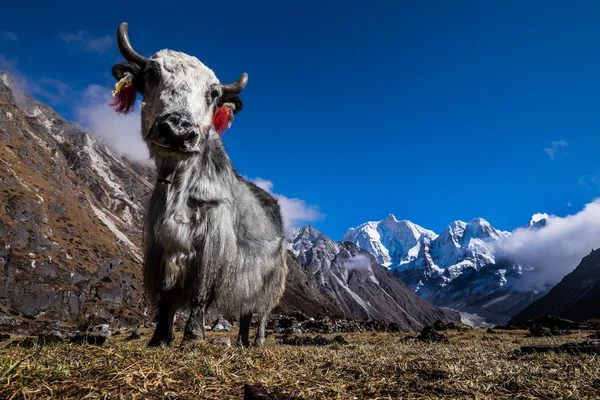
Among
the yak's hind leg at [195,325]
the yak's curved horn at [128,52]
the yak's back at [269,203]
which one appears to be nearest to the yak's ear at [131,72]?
the yak's curved horn at [128,52]

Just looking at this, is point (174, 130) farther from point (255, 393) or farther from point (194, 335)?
point (255, 393)

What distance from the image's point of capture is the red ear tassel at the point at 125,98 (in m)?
7.65

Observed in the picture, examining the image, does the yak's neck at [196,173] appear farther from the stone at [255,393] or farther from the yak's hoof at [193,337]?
the stone at [255,393]

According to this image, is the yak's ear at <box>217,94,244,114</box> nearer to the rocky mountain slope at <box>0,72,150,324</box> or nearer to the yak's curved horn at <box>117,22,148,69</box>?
the yak's curved horn at <box>117,22,148,69</box>

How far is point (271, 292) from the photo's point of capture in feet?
35.4

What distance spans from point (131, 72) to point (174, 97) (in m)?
1.55

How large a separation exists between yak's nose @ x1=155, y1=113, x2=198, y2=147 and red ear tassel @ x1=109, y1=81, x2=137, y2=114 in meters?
2.26

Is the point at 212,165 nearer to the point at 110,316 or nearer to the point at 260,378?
the point at 260,378

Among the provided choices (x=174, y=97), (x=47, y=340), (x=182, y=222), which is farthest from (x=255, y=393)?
(x=47, y=340)

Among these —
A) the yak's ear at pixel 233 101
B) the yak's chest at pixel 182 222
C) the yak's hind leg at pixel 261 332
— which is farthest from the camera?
the yak's hind leg at pixel 261 332

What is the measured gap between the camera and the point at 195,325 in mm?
6773

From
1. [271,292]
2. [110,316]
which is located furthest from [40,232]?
[271,292]

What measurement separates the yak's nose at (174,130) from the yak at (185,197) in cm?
2

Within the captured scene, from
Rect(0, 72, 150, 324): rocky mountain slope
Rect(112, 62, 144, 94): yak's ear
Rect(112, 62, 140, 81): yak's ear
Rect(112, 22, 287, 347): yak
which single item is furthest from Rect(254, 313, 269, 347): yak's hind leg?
Rect(0, 72, 150, 324): rocky mountain slope
